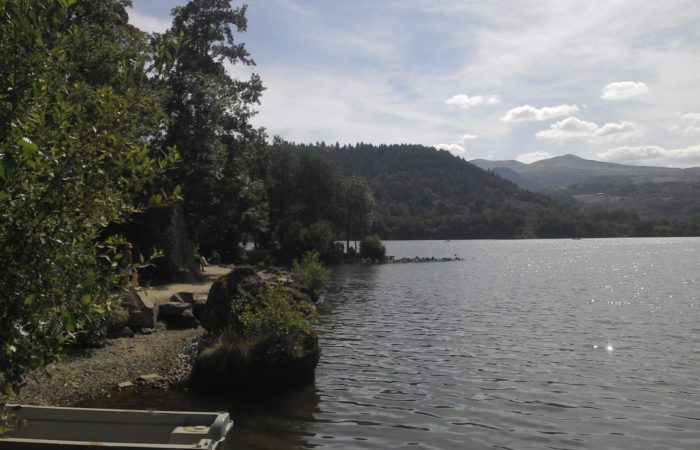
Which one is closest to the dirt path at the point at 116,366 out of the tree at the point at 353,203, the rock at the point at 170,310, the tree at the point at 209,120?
the rock at the point at 170,310

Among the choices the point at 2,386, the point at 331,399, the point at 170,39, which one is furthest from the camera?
the point at 331,399

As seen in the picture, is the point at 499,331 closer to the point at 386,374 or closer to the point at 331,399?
the point at 386,374

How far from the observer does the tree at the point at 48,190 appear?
4.10m

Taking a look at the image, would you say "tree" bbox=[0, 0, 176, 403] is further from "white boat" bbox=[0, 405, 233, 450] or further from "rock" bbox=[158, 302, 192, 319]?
"rock" bbox=[158, 302, 192, 319]

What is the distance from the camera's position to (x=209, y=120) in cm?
3662

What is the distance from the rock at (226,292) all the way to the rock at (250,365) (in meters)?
2.79

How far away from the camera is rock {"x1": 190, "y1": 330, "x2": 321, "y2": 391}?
15.9 metres

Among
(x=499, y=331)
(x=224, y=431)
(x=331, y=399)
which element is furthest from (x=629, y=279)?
(x=224, y=431)

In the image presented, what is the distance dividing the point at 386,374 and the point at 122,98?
1543cm

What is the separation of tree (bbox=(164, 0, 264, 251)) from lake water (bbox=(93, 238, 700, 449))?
39.9 feet

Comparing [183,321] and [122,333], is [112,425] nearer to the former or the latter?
[122,333]

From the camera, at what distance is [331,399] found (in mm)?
15672

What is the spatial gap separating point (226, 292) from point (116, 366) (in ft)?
15.4

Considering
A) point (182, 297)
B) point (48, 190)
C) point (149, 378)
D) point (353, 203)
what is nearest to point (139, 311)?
point (182, 297)
